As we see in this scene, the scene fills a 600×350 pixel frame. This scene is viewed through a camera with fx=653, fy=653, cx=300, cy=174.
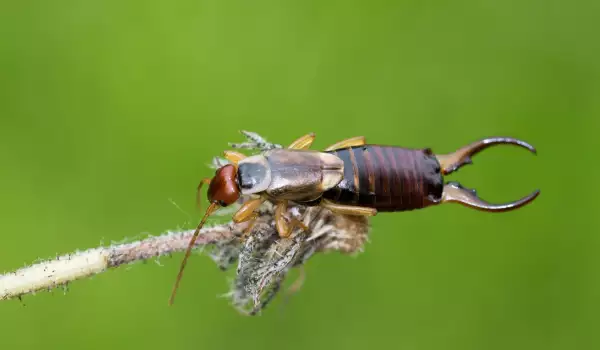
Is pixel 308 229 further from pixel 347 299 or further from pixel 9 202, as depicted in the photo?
pixel 9 202

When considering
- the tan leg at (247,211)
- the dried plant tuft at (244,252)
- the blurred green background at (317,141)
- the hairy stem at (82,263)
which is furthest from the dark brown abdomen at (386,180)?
the blurred green background at (317,141)

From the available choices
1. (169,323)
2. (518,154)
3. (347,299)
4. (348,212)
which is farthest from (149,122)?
(518,154)

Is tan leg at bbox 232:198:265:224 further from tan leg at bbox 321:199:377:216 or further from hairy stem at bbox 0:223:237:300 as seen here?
tan leg at bbox 321:199:377:216

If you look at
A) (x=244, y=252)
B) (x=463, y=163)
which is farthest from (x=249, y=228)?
(x=463, y=163)

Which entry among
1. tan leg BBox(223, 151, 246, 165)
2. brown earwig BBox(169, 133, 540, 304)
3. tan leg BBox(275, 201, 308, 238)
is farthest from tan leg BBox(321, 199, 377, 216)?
tan leg BBox(223, 151, 246, 165)

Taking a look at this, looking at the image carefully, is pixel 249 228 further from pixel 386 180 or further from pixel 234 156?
pixel 386 180

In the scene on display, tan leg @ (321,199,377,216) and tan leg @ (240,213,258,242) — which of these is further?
tan leg @ (321,199,377,216)
